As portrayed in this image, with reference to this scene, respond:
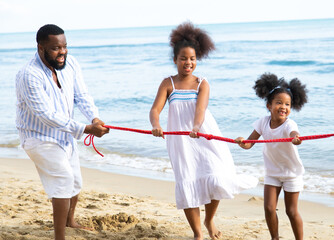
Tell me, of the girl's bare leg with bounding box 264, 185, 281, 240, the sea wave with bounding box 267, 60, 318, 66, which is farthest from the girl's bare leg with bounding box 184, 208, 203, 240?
the sea wave with bounding box 267, 60, 318, 66

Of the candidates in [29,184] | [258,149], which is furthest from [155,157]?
[29,184]

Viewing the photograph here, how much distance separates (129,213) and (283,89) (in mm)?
2149

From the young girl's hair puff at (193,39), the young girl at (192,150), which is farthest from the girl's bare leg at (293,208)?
the young girl's hair puff at (193,39)

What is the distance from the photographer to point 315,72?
17562 mm

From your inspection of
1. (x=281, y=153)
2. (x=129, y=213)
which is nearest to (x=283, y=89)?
(x=281, y=153)

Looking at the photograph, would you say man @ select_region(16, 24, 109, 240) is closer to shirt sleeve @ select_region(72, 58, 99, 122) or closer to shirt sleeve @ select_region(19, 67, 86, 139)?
shirt sleeve @ select_region(19, 67, 86, 139)

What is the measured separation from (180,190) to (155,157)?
13.6 ft

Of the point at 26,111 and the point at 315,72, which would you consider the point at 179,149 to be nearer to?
the point at 26,111

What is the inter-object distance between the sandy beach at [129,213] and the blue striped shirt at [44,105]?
0.98 metres

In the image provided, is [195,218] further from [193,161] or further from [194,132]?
[194,132]

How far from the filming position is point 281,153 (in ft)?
11.9

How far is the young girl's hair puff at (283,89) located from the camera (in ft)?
12.2

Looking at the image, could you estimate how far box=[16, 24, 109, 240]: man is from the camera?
3.50 metres

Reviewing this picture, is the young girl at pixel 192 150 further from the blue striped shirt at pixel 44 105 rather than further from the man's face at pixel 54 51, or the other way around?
the man's face at pixel 54 51
